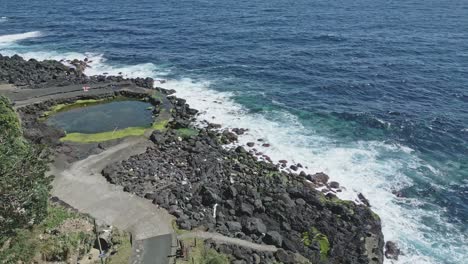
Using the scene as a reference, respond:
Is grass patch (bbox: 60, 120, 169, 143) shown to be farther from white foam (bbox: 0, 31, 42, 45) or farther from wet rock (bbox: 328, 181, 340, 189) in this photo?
white foam (bbox: 0, 31, 42, 45)

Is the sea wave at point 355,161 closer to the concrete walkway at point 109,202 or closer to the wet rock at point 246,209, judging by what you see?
the wet rock at point 246,209

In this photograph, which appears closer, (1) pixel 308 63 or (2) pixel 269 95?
(2) pixel 269 95

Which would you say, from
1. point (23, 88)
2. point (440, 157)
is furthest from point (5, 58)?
point (440, 157)

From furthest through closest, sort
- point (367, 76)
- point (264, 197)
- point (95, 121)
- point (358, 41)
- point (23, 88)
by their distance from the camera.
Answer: point (358, 41), point (367, 76), point (23, 88), point (95, 121), point (264, 197)

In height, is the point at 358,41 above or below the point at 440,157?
above

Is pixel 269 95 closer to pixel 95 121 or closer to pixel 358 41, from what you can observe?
pixel 95 121

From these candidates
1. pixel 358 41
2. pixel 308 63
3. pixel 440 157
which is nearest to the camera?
pixel 440 157

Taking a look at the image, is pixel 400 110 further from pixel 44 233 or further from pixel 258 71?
pixel 44 233
